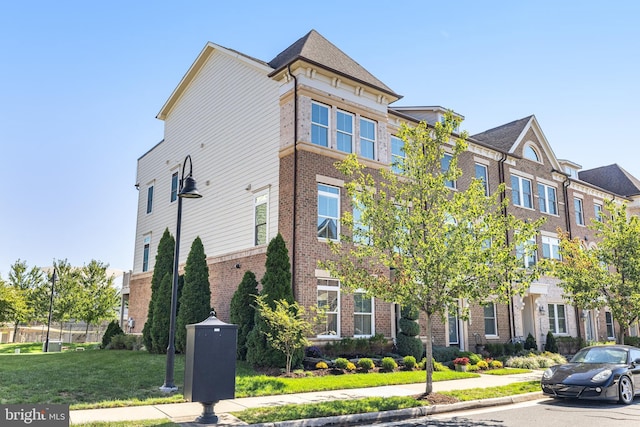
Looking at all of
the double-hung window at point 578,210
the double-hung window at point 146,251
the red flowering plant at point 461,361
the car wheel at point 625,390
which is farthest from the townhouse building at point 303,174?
the car wheel at point 625,390

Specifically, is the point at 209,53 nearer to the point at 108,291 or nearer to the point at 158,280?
the point at 158,280

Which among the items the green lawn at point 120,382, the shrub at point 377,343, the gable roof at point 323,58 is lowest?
the green lawn at point 120,382

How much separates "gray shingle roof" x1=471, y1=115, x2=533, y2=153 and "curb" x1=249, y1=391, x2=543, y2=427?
17158mm

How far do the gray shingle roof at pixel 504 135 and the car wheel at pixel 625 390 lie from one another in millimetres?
16717

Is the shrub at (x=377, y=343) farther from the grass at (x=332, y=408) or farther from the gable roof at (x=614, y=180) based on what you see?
the gable roof at (x=614, y=180)

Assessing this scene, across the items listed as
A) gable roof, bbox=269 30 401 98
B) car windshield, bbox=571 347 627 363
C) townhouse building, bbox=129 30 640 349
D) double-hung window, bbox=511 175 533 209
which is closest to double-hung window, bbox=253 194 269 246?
townhouse building, bbox=129 30 640 349

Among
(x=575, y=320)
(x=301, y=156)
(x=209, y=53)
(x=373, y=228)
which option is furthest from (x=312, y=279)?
(x=575, y=320)

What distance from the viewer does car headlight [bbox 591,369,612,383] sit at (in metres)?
11.1

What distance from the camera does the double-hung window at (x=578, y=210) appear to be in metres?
31.7

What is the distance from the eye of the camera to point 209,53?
2447 cm

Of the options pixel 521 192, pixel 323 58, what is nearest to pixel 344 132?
pixel 323 58

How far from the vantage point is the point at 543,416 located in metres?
9.90

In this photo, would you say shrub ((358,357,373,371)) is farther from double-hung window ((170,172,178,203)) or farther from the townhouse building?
double-hung window ((170,172,178,203))

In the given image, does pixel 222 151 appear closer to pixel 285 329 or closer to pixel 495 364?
pixel 285 329
